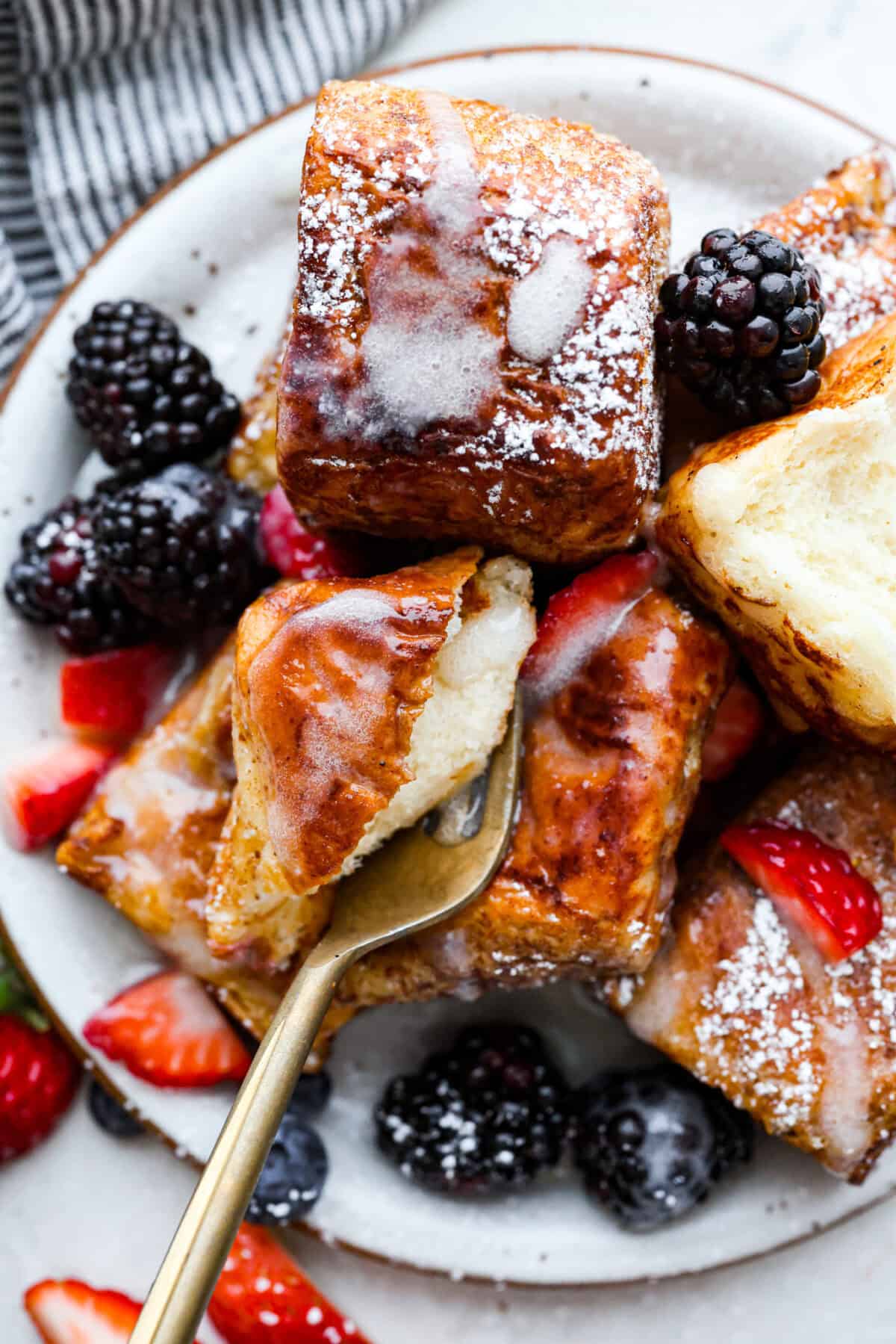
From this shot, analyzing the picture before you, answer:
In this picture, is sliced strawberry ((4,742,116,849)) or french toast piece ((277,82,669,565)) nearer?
french toast piece ((277,82,669,565))

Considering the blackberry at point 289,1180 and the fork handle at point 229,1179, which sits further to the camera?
the blackberry at point 289,1180

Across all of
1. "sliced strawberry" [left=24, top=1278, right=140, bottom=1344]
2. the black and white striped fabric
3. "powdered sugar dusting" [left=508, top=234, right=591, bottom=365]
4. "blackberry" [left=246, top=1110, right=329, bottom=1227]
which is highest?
the black and white striped fabric

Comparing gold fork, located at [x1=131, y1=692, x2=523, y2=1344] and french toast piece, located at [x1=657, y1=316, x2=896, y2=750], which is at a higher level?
french toast piece, located at [x1=657, y1=316, x2=896, y2=750]

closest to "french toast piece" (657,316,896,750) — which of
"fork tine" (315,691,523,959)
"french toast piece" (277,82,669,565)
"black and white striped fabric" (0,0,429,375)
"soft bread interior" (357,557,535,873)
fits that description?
"french toast piece" (277,82,669,565)

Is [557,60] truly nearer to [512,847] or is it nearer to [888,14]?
[888,14]

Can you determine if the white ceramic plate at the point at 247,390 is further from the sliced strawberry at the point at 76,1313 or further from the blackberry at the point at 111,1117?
the sliced strawberry at the point at 76,1313

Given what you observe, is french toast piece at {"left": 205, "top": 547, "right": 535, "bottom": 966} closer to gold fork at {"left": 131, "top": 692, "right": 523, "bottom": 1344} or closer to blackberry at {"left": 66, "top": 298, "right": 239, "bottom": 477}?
gold fork at {"left": 131, "top": 692, "right": 523, "bottom": 1344}

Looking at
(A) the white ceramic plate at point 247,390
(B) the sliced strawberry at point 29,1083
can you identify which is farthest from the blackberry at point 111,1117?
(A) the white ceramic plate at point 247,390
